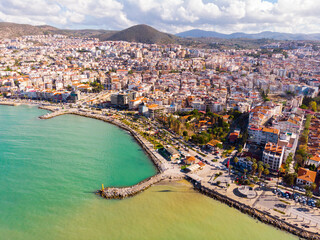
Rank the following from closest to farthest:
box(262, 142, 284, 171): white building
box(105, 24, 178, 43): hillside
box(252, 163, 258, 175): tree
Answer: box(252, 163, 258, 175): tree → box(262, 142, 284, 171): white building → box(105, 24, 178, 43): hillside

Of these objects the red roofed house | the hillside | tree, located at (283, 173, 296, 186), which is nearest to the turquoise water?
tree, located at (283, 173, 296, 186)

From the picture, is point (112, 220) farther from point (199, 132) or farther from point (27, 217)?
point (199, 132)

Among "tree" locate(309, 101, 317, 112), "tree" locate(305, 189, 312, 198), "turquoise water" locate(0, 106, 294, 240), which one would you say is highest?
"tree" locate(309, 101, 317, 112)

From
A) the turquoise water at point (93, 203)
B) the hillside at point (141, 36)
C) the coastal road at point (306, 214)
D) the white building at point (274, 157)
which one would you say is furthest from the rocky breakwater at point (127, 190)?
the hillside at point (141, 36)

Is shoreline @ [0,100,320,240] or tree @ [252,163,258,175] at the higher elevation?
tree @ [252,163,258,175]

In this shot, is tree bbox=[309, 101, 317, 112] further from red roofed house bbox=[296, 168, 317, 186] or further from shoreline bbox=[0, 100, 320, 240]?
shoreline bbox=[0, 100, 320, 240]

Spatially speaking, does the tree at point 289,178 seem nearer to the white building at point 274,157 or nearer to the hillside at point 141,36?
the white building at point 274,157
